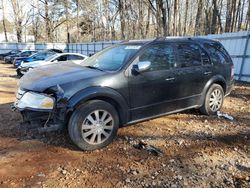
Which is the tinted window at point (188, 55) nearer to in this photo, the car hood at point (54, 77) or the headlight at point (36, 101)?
the car hood at point (54, 77)

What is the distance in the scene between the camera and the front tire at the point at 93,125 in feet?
→ 11.7

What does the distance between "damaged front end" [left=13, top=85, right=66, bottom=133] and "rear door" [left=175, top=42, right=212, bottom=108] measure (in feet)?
7.40

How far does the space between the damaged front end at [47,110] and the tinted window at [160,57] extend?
1573mm

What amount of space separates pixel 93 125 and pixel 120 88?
0.74m

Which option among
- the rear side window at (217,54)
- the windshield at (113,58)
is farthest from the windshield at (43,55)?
the rear side window at (217,54)

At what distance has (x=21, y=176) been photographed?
10.2 feet

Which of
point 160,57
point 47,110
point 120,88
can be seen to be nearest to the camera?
point 47,110

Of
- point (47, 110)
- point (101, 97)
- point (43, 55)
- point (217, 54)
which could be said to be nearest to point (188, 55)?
point (217, 54)

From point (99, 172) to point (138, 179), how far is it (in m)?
0.55

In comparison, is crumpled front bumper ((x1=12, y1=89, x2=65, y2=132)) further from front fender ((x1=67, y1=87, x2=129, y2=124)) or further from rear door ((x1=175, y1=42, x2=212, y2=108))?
rear door ((x1=175, y1=42, x2=212, y2=108))

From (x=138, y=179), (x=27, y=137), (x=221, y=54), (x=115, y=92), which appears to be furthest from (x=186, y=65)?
(x=27, y=137)

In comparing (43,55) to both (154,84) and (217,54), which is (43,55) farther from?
(154,84)

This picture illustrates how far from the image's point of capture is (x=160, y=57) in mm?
4387

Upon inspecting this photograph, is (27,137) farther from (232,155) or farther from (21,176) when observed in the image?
(232,155)
